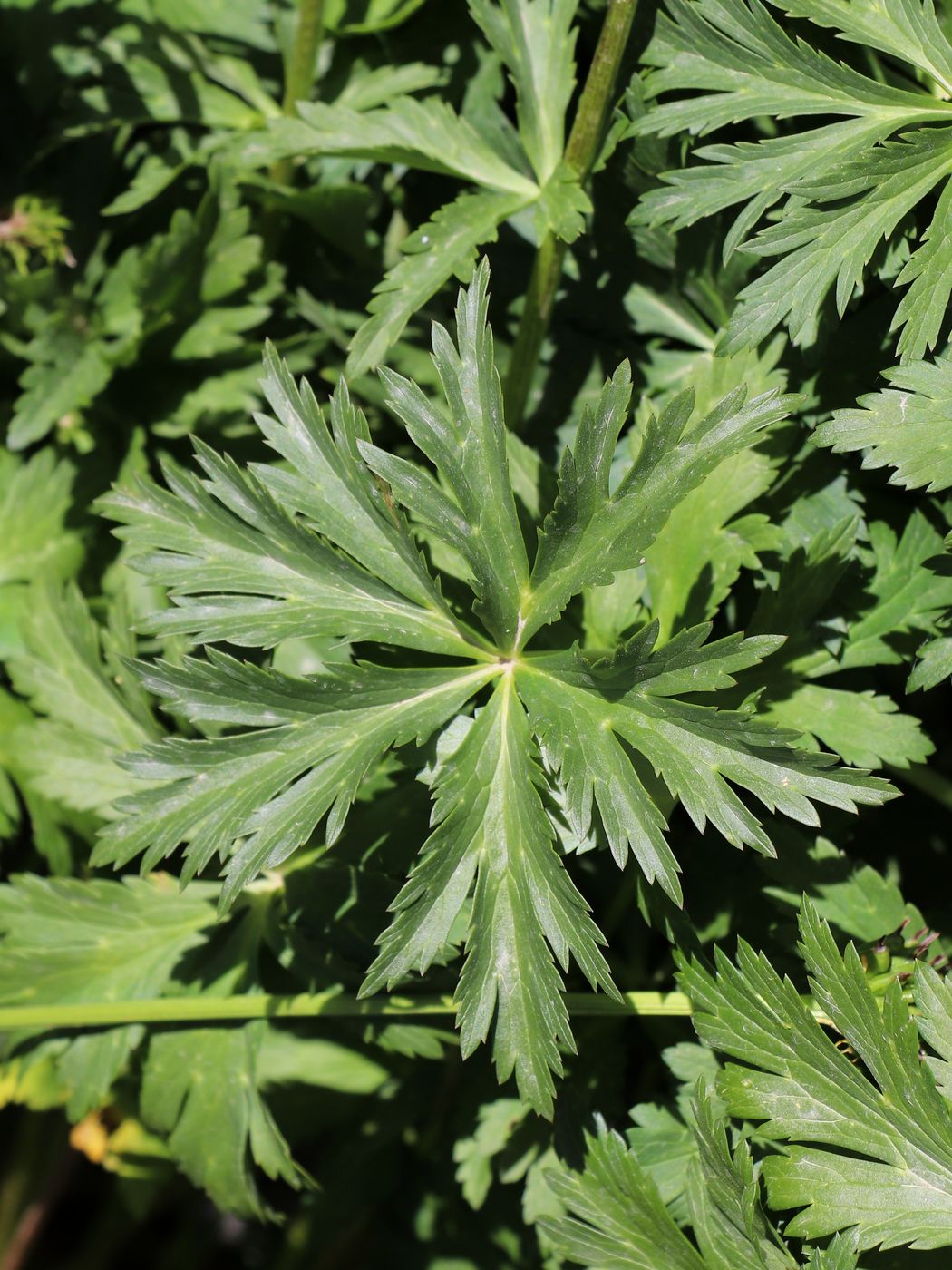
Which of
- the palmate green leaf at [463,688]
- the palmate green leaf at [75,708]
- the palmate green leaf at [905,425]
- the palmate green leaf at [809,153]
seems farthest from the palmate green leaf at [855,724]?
the palmate green leaf at [75,708]

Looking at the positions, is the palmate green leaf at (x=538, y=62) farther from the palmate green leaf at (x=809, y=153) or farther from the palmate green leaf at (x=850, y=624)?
the palmate green leaf at (x=850, y=624)

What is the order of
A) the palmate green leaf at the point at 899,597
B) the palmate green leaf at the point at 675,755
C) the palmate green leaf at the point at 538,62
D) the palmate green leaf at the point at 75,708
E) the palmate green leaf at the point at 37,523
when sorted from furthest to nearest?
the palmate green leaf at the point at 37,523, the palmate green leaf at the point at 75,708, the palmate green leaf at the point at 538,62, the palmate green leaf at the point at 899,597, the palmate green leaf at the point at 675,755

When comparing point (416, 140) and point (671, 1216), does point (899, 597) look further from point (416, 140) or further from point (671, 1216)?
point (416, 140)

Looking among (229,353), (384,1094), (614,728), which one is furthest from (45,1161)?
(614,728)

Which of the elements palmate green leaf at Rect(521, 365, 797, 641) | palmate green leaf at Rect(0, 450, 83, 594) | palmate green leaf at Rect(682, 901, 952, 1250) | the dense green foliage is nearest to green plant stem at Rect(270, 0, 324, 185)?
the dense green foliage

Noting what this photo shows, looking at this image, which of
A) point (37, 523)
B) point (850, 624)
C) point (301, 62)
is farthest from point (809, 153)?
point (37, 523)

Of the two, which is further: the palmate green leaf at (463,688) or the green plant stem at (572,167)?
the green plant stem at (572,167)

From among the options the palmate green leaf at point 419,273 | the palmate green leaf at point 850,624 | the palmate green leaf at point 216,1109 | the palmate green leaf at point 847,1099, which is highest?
the palmate green leaf at point 419,273

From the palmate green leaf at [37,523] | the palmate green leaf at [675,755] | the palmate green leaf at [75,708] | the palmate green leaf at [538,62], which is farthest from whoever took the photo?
the palmate green leaf at [37,523]

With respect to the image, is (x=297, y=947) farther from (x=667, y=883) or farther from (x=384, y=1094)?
(x=667, y=883)
